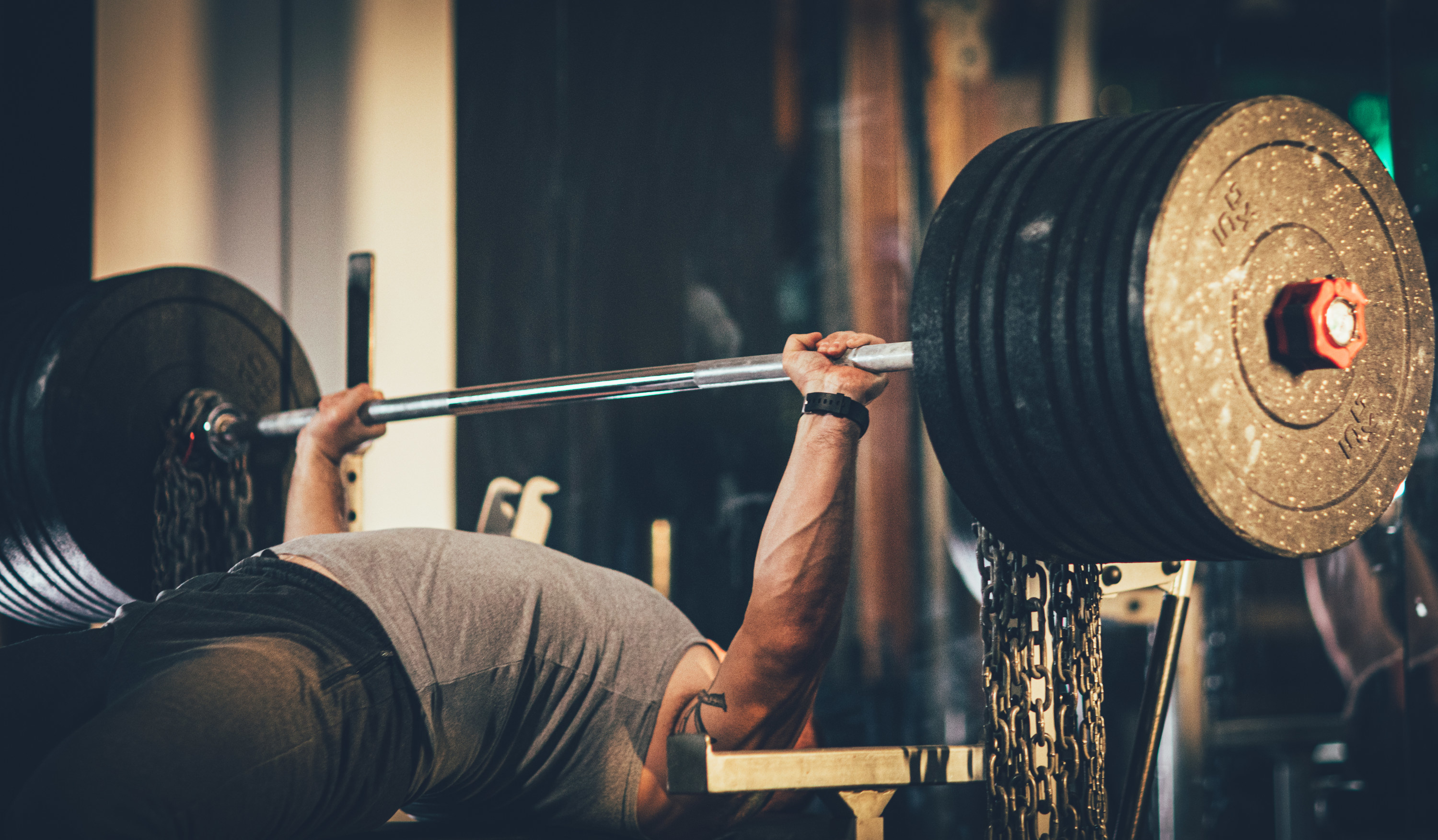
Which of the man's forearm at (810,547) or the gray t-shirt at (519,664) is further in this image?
the gray t-shirt at (519,664)

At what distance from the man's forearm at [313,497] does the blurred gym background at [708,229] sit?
829mm

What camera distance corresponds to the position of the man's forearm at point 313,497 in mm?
2400

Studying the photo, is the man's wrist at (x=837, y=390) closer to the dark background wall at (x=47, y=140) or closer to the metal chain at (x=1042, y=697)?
the metal chain at (x=1042, y=697)

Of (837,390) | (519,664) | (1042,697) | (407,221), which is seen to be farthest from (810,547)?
(407,221)

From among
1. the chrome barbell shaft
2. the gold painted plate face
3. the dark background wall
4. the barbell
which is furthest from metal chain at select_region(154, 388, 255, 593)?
the gold painted plate face

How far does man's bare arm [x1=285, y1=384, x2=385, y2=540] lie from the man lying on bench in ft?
2.04

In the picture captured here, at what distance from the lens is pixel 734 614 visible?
291cm

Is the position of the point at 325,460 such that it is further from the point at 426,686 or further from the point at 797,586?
the point at 797,586

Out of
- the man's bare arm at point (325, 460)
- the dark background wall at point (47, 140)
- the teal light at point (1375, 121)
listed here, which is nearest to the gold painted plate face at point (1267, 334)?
the teal light at point (1375, 121)

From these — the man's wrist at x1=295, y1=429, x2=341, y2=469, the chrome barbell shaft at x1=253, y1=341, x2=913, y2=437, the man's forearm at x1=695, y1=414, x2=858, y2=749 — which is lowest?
the man's forearm at x1=695, y1=414, x2=858, y2=749

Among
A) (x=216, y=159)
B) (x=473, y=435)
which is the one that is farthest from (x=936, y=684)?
(x=216, y=159)

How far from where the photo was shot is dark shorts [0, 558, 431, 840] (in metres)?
1.33

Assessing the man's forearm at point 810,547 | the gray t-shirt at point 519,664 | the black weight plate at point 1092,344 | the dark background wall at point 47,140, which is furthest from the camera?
the dark background wall at point 47,140

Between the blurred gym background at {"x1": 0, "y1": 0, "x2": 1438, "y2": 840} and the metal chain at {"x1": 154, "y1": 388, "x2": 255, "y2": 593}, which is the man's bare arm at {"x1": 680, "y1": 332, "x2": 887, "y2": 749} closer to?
the blurred gym background at {"x1": 0, "y1": 0, "x2": 1438, "y2": 840}
